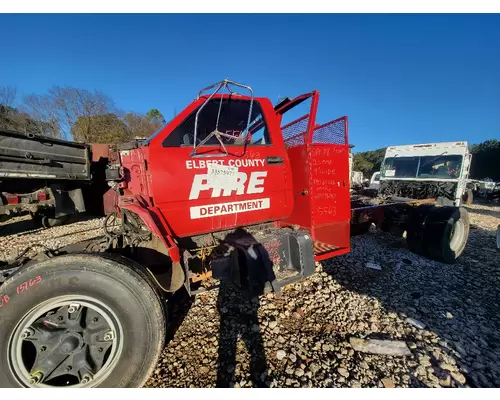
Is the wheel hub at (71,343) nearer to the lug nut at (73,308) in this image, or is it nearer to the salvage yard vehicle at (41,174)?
the lug nut at (73,308)

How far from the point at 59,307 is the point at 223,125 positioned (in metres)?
2.36

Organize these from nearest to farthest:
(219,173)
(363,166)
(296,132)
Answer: (219,173)
(296,132)
(363,166)

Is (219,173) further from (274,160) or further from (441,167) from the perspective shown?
(441,167)

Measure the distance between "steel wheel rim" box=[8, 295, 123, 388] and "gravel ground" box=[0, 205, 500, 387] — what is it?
19.9 inches

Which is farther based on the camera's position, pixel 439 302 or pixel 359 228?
pixel 359 228

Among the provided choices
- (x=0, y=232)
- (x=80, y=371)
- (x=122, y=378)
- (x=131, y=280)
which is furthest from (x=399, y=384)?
(x=0, y=232)

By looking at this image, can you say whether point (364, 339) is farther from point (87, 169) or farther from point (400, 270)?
point (87, 169)

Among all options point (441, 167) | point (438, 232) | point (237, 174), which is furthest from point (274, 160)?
point (441, 167)


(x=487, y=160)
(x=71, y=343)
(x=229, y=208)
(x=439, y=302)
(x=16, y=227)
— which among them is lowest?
(x=439, y=302)

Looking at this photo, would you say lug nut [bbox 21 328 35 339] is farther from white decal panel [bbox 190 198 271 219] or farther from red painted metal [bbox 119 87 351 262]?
white decal panel [bbox 190 198 271 219]

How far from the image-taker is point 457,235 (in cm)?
488

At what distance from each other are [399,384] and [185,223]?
8.00 feet

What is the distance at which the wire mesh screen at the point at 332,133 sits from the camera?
10.6ft

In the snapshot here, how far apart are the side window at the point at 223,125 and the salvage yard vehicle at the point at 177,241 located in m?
0.01
